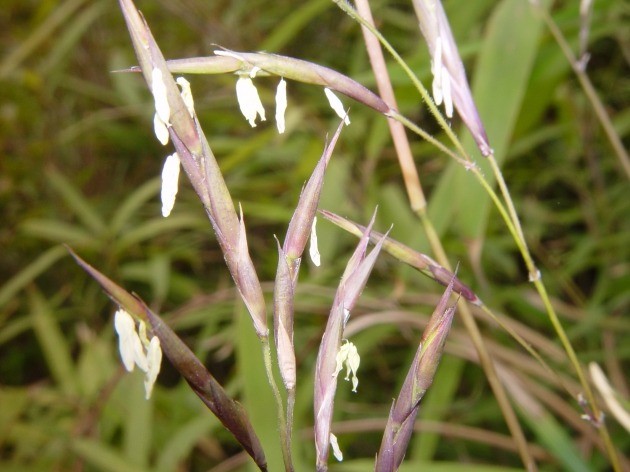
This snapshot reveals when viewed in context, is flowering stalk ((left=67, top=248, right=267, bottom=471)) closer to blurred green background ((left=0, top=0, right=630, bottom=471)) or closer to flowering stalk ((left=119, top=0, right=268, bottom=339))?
flowering stalk ((left=119, top=0, right=268, bottom=339))

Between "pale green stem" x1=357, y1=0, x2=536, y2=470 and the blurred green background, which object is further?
the blurred green background

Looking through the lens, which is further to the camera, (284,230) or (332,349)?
(284,230)

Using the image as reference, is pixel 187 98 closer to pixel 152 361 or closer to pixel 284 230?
pixel 152 361

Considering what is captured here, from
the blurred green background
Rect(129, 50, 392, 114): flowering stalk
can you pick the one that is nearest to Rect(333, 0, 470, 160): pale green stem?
Rect(129, 50, 392, 114): flowering stalk

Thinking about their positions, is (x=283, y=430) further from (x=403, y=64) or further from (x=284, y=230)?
(x=284, y=230)

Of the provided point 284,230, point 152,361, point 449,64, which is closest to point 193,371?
point 152,361

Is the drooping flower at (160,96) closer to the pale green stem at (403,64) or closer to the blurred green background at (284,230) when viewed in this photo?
the pale green stem at (403,64)

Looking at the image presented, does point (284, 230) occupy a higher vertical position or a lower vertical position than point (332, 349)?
lower
